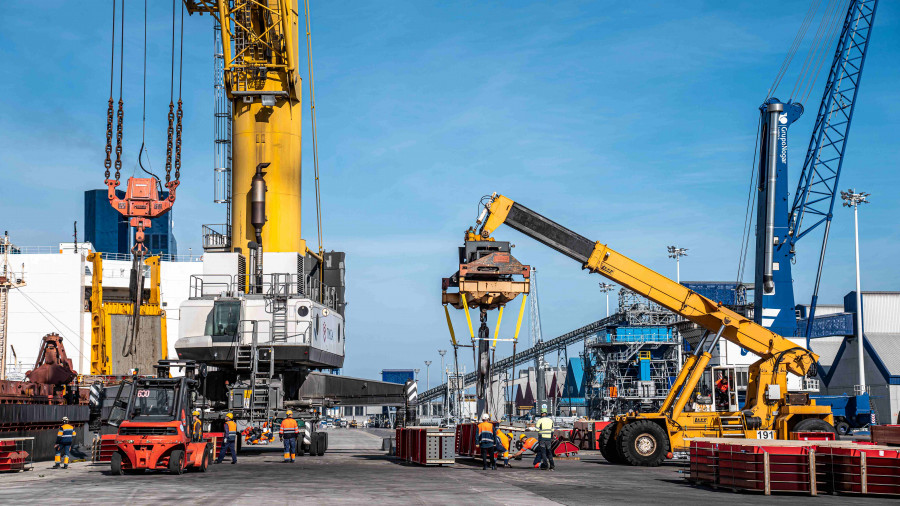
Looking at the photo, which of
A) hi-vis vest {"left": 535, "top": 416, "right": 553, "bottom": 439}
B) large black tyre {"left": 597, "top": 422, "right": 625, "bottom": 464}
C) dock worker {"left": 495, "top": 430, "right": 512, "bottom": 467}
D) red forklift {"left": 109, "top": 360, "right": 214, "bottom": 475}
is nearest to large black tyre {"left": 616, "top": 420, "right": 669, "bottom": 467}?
large black tyre {"left": 597, "top": 422, "right": 625, "bottom": 464}

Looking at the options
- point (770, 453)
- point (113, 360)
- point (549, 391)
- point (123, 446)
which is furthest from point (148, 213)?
point (549, 391)

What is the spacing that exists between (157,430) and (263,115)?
18876mm

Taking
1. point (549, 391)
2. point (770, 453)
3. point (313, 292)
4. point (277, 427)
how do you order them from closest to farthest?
point (770, 453) → point (277, 427) → point (313, 292) → point (549, 391)

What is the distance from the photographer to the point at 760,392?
2986 cm

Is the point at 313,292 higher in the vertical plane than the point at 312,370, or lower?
higher

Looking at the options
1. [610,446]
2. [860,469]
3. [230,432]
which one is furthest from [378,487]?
[610,446]

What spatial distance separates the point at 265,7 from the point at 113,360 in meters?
47.1

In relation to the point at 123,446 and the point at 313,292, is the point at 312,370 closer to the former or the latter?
the point at 313,292

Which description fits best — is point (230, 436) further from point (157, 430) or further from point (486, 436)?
point (486, 436)

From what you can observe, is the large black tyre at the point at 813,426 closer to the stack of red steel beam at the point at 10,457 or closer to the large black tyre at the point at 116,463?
the large black tyre at the point at 116,463

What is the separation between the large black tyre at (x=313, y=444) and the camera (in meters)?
36.2

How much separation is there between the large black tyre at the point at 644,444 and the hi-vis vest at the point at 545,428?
2.72 meters

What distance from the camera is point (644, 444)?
29.7 meters

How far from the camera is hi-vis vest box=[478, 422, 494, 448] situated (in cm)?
2814
